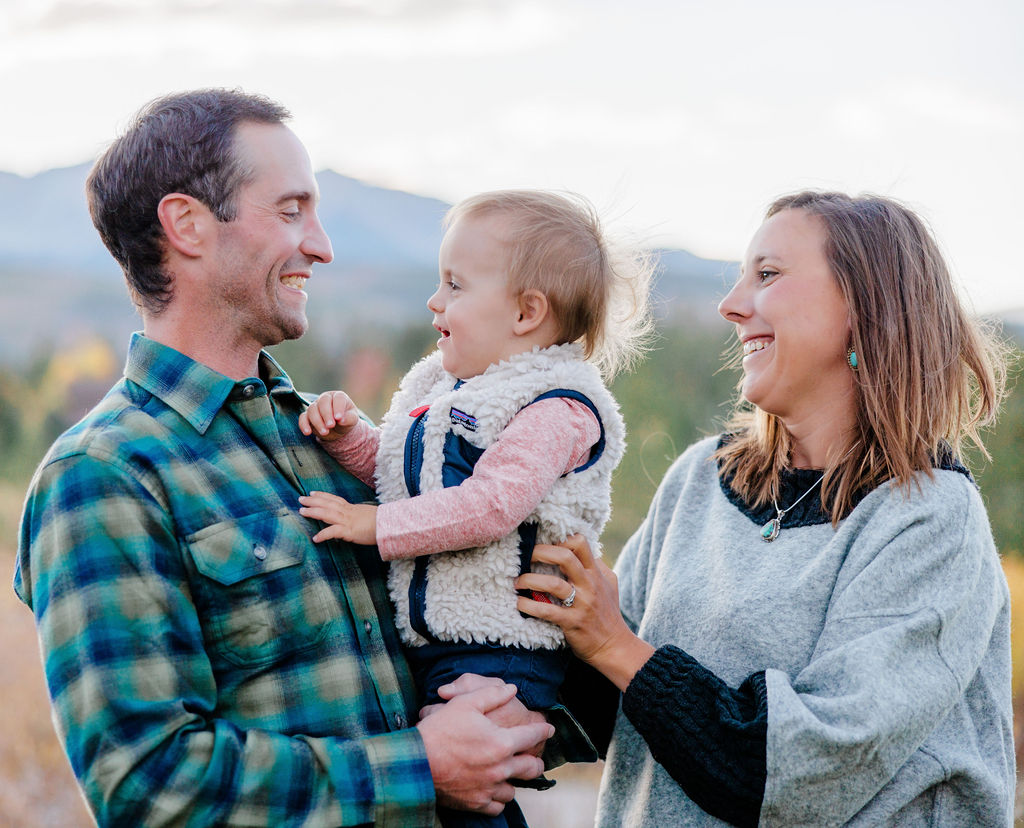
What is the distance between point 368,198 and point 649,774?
11.8 m

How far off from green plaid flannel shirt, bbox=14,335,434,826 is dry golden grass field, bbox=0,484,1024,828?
3.68 m

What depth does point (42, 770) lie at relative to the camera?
5500mm

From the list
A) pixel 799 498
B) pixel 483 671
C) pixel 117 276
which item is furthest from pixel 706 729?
pixel 117 276

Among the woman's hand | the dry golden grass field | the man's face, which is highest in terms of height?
the man's face

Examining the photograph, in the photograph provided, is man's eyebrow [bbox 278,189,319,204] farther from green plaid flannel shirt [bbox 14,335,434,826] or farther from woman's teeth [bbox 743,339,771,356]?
woman's teeth [bbox 743,339,771,356]

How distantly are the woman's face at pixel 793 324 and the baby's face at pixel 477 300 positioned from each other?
0.52 metres

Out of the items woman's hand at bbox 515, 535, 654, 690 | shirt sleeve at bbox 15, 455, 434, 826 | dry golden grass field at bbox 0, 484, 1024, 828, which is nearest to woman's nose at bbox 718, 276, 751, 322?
woman's hand at bbox 515, 535, 654, 690

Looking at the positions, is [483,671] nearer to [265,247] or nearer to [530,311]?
[530,311]

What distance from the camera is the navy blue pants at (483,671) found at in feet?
5.77

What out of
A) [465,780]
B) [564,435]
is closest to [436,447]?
[564,435]

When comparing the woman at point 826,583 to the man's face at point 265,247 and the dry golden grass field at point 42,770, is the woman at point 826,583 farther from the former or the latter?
the dry golden grass field at point 42,770

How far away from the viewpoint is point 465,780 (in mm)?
1666

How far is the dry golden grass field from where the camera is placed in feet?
16.8

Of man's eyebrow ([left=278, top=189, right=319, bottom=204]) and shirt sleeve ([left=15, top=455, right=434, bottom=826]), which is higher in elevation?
man's eyebrow ([left=278, top=189, right=319, bottom=204])
